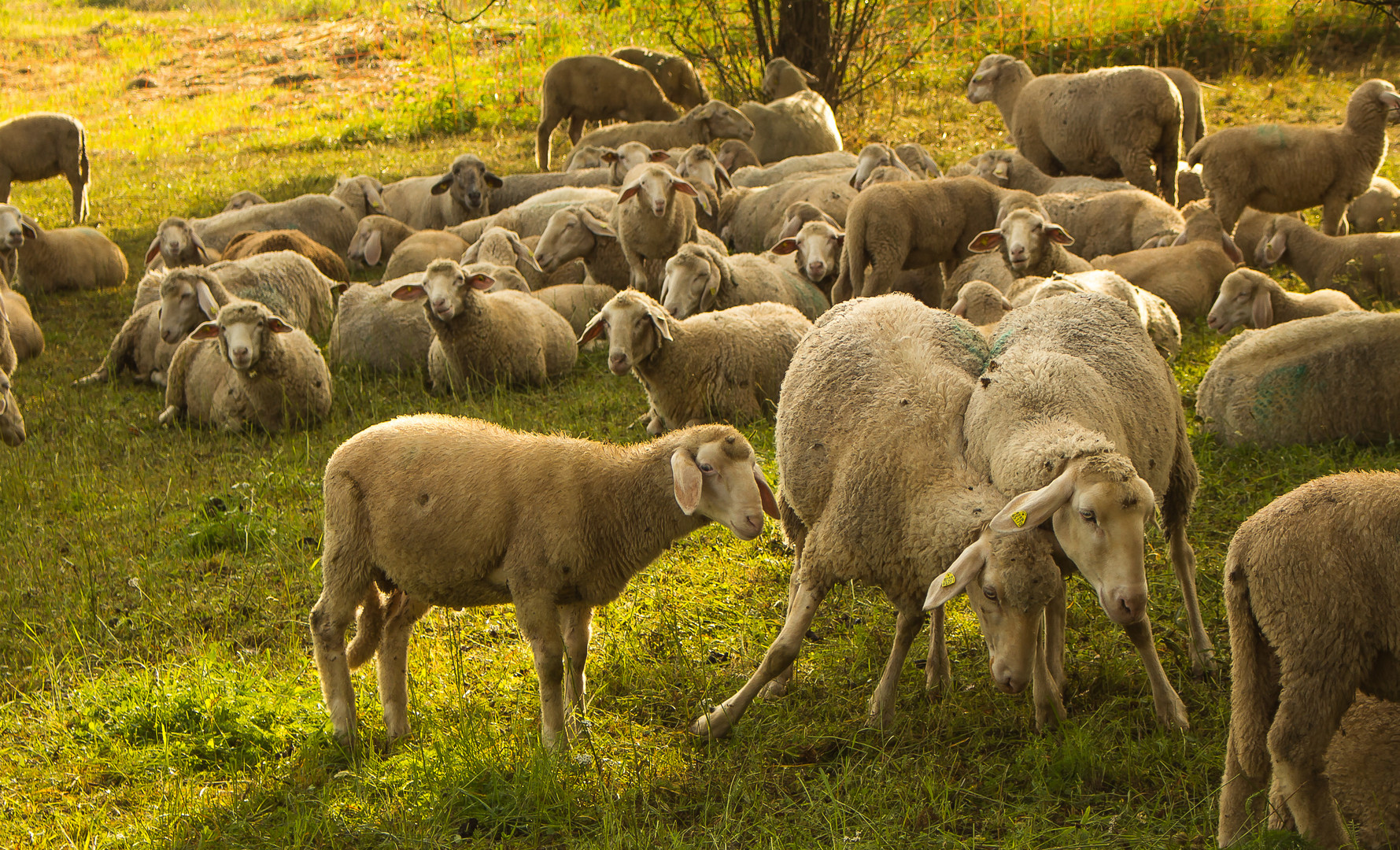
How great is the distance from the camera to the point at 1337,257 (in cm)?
891

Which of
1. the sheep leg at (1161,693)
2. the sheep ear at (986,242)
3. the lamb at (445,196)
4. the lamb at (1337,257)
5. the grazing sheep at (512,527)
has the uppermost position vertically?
the grazing sheep at (512,527)

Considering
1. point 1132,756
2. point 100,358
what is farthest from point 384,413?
point 1132,756

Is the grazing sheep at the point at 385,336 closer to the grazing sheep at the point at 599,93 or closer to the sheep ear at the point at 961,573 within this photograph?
the sheep ear at the point at 961,573

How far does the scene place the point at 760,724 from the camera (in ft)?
13.3

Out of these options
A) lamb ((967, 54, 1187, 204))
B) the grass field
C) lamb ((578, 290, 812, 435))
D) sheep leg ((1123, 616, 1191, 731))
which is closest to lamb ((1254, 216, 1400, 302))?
the grass field

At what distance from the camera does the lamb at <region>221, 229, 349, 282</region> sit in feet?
36.9

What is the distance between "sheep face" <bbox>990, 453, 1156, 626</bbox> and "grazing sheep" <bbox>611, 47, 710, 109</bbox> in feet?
55.4

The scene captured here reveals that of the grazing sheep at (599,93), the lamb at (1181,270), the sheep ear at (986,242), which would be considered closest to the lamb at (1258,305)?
the lamb at (1181,270)

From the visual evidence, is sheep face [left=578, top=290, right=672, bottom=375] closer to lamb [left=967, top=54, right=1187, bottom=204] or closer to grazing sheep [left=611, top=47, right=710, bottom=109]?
lamb [left=967, top=54, right=1187, bottom=204]

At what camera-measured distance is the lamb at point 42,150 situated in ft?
49.3

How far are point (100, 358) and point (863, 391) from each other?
8.33 metres

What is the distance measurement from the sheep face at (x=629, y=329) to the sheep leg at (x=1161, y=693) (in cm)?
358

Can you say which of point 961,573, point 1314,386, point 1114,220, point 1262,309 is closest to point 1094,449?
point 961,573

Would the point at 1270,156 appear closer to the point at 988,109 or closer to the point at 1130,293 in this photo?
the point at 1130,293
